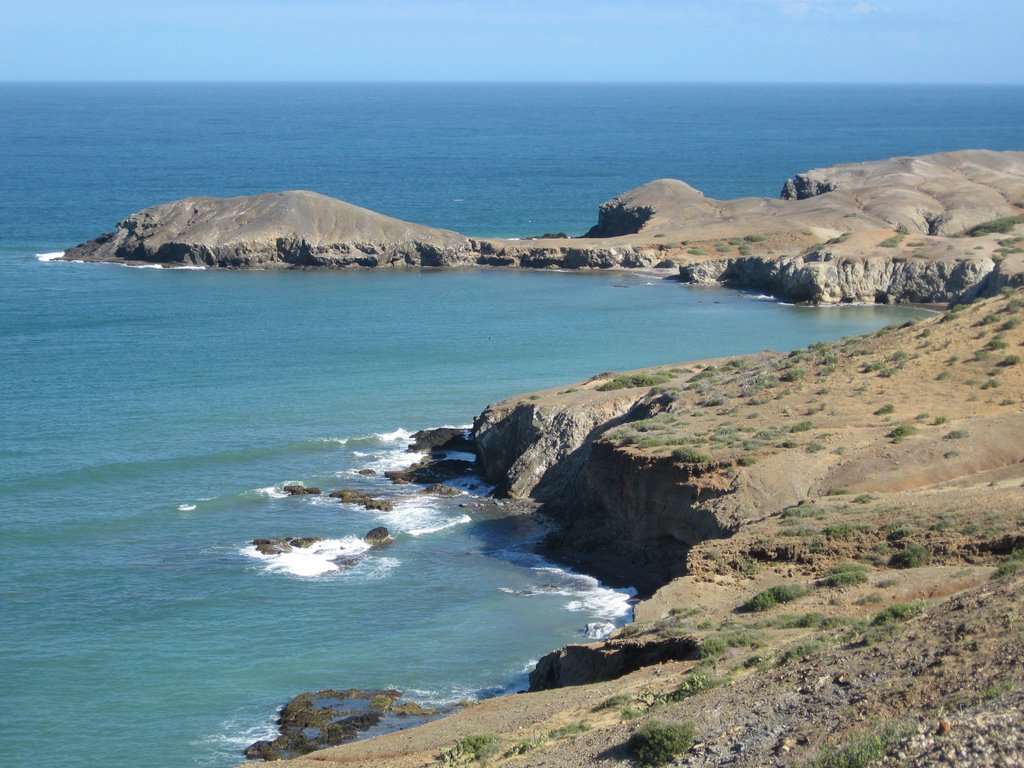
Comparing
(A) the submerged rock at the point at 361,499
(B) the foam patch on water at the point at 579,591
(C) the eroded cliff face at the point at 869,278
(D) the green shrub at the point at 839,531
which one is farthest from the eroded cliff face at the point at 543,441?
(C) the eroded cliff face at the point at 869,278

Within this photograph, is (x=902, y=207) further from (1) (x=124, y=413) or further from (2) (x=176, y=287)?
(1) (x=124, y=413)

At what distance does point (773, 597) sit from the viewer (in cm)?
2489

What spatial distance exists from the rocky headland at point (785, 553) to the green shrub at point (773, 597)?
0.05 m

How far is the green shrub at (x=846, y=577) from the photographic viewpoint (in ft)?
82.7

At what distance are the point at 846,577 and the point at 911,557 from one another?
1.64m

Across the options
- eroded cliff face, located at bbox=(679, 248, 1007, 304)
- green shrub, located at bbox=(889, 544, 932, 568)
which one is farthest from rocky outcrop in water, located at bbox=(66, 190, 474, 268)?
green shrub, located at bbox=(889, 544, 932, 568)

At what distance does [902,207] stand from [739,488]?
7378 centimetres

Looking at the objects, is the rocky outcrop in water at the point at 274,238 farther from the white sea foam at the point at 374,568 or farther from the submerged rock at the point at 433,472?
the white sea foam at the point at 374,568

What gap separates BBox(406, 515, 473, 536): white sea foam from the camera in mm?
40156

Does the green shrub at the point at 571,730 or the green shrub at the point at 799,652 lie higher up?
the green shrub at the point at 799,652

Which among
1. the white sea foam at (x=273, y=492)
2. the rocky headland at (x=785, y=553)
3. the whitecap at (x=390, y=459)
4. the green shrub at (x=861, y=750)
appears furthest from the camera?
the whitecap at (x=390, y=459)

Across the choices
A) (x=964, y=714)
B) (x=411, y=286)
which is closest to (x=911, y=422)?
(x=964, y=714)

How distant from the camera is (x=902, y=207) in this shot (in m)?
101

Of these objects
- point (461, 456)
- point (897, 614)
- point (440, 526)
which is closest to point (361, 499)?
point (440, 526)
